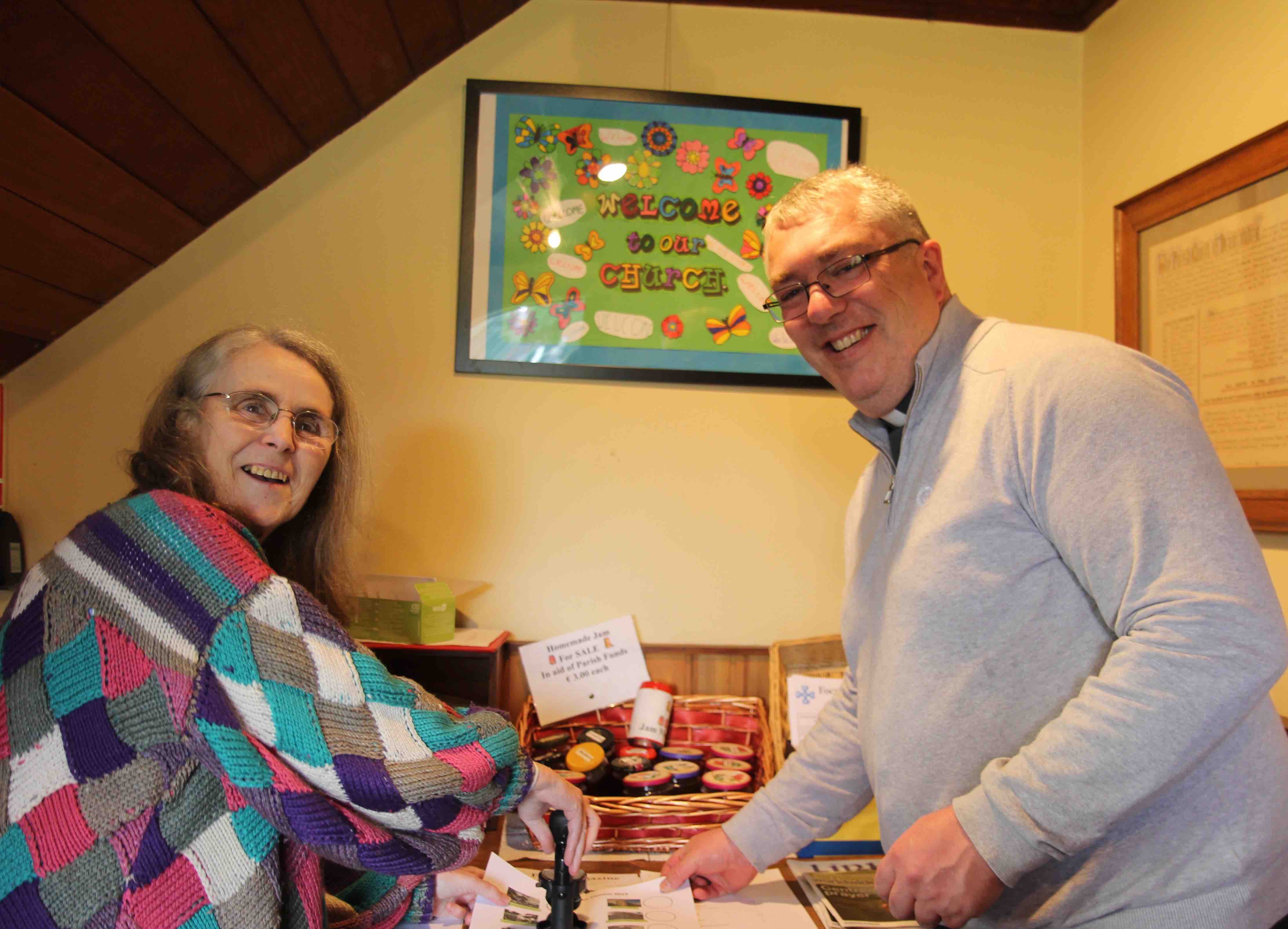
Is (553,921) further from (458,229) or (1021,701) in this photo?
(458,229)

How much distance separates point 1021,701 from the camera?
2.88 feet

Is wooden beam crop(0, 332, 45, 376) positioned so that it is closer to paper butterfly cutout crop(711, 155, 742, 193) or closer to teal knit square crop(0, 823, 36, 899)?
teal knit square crop(0, 823, 36, 899)

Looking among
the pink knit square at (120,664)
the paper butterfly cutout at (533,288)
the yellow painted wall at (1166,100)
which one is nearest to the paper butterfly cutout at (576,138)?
the paper butterfly cutout at (533,288)

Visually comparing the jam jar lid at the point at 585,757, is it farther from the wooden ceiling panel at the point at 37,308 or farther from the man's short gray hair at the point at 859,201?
the wooden ceiling panel at the point at 37,308

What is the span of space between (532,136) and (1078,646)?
1419 mm

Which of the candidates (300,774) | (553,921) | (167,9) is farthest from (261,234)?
(553,921)

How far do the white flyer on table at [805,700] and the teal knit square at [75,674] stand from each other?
1.15 meters

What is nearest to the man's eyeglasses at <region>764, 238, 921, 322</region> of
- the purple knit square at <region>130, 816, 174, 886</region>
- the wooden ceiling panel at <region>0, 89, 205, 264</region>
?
the purple knit square at <region>130, 816, 174, 886</region>

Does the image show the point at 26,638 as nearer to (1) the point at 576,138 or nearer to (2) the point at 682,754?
(2) the point at 682,754

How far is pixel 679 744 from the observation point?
158 centimetres

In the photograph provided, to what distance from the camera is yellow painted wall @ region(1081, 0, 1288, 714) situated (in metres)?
1.40

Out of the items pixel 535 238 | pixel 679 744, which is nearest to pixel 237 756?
pixel 679 744

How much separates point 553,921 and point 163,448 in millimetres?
698

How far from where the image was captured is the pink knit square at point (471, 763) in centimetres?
79
